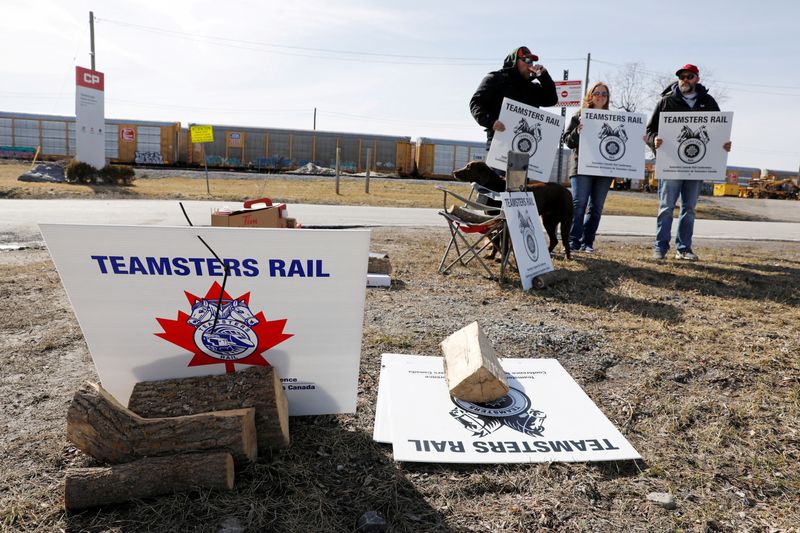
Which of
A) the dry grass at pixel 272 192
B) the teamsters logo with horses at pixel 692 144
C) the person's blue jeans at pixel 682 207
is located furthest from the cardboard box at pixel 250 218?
the dry grass at pixel 272 192

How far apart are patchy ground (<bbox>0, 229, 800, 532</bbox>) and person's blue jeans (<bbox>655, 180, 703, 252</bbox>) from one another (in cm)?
194

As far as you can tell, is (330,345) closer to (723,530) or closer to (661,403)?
(723,530)

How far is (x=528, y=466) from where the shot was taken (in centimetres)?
209

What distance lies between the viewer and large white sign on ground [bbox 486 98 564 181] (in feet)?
19.0

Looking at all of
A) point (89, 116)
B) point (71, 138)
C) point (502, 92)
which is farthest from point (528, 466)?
point (71, 138)

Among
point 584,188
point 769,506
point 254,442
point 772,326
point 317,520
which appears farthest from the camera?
point 584,188

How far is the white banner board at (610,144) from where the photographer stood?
6.41m

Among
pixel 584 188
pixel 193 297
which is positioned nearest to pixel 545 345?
pixel 193 297

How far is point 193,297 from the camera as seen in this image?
2.00 metres

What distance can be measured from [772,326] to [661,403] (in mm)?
1961

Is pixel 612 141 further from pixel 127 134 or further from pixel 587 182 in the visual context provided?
pixel 127 134

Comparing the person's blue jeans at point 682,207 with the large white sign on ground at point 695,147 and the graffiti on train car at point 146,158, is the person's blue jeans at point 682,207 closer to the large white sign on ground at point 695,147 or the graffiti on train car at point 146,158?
the large white sign on ground at point 695,147

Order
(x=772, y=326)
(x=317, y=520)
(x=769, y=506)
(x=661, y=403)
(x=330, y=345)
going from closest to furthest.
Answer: (x=317, y=520) < (x=769, y=506) < (x=330, y=345) < (x=661, y=403) < (x=772, y=326)

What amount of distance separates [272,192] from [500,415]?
1665cm
